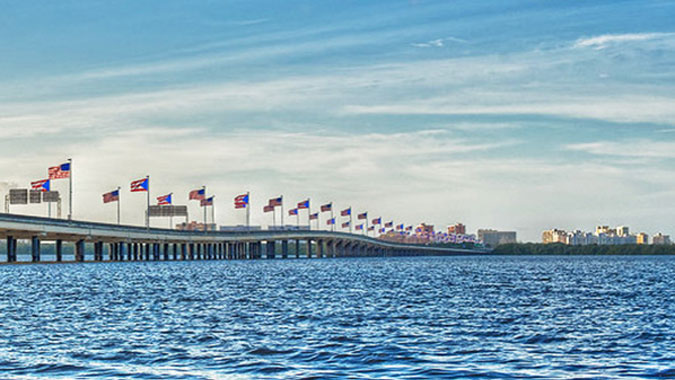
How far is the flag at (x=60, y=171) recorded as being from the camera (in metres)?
129

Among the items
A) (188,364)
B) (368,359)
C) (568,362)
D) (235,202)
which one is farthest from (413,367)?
(235,202)

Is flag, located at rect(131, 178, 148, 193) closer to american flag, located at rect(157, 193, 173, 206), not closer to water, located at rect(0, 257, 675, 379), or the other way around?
american flag, located at rect(157, 193, 173, 206)

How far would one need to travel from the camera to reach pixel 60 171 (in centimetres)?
13012

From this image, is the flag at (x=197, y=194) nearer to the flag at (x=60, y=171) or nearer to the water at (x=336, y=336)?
the flag at (x=60, y=171)

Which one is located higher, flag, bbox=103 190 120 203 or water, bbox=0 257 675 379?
flag, bbox=103 190 120 203

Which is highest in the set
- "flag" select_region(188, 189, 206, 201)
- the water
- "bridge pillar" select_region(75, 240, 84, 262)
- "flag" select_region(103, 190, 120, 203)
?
"flag" select_region(188, 189, 206, 201)

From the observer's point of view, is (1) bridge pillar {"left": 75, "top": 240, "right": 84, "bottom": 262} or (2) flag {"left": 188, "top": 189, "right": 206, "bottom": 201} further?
(2) flag {"left": 188, "top": 189, "right": 206, "bottom": 201}

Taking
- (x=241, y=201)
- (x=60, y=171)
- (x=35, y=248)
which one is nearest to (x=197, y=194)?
(x=241, y=201)

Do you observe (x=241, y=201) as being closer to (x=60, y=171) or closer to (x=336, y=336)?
(x=60, y=171)

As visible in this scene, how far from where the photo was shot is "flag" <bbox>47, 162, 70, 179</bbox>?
422ft

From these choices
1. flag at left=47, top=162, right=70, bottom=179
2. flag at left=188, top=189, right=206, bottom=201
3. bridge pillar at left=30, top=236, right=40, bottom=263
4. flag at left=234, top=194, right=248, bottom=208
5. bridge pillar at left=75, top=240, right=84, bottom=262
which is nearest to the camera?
flag at left=47, top=162, right=70, bottom=179

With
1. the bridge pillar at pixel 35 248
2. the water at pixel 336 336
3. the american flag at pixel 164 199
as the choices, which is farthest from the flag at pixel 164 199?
the water at pixel 336 336

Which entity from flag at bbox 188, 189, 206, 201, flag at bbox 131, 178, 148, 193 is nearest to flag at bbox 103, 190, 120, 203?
flag at bbox 131, 178, 148, 193

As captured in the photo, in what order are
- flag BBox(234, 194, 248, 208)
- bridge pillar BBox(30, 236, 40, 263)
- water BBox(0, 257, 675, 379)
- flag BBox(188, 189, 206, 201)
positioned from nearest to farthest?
water BBox(0, 257, 675, 379), bridge pillar BBox(30, 236, 40, 263), flag BBox(188, 189, 206, 201), flag BBox(234, 194, 248, 208)
